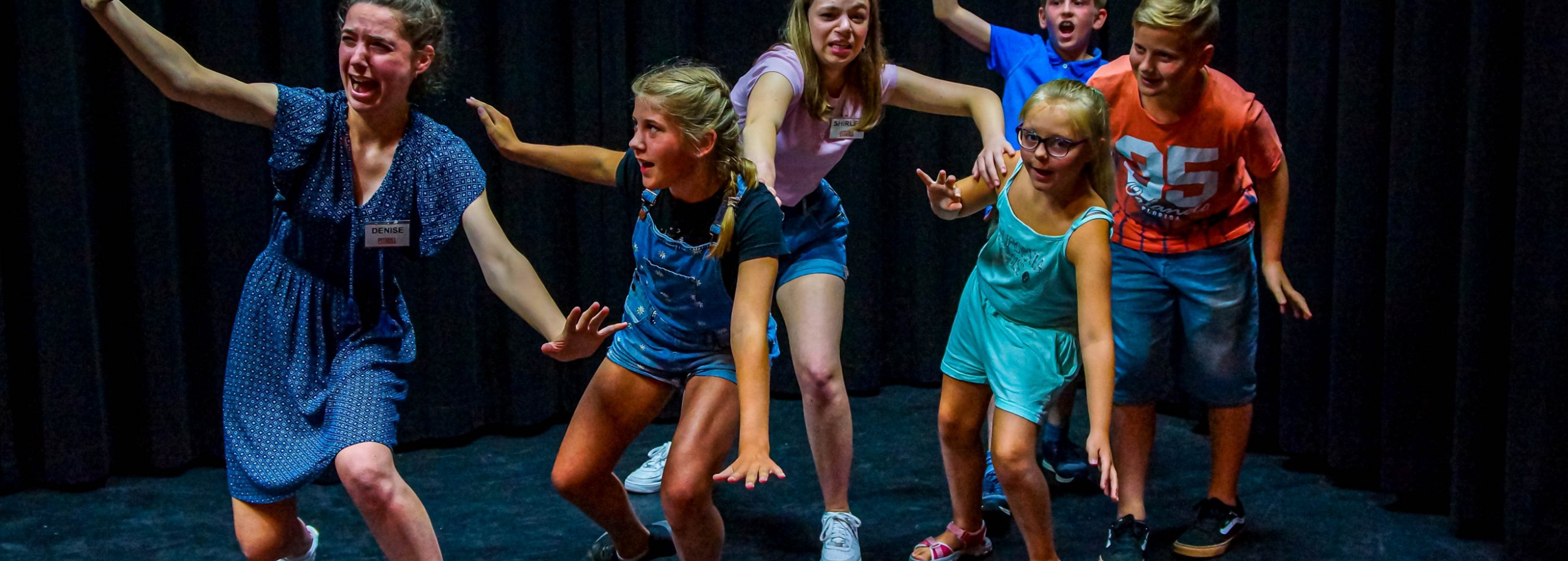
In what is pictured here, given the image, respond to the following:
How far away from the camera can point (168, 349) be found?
3738 mm

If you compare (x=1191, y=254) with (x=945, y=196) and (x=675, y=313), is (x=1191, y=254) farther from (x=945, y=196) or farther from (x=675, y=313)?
(x=675, y=313)

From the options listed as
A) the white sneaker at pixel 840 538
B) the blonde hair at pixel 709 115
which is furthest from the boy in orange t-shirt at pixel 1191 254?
the blonde hair at pixel 709 115

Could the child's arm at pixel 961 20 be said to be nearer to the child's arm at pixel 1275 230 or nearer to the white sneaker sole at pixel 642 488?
the child's arm at pixel 1275 230

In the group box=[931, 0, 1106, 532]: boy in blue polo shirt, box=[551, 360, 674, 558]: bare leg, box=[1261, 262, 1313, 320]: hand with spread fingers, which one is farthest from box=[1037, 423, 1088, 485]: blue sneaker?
box=[551, 360, 674, 558]: bare leg

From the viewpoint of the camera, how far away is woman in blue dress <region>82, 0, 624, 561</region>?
2.44m

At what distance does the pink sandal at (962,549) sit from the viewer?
3.07 m

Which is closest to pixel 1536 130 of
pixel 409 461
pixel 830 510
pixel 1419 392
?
pixel 1419 392

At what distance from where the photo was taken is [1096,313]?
256 cm

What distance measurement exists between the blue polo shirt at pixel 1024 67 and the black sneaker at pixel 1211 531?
96cm

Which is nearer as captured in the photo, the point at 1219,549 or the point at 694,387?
the point at 694,387

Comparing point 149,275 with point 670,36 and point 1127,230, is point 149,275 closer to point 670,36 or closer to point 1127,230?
point 670,36

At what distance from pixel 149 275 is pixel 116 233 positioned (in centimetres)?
14

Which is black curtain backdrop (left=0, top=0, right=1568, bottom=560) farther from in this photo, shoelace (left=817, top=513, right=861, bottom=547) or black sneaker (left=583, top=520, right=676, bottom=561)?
shoelace (left=817, top=513, right=861, bottom=547)

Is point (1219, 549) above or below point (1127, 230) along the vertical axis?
below
